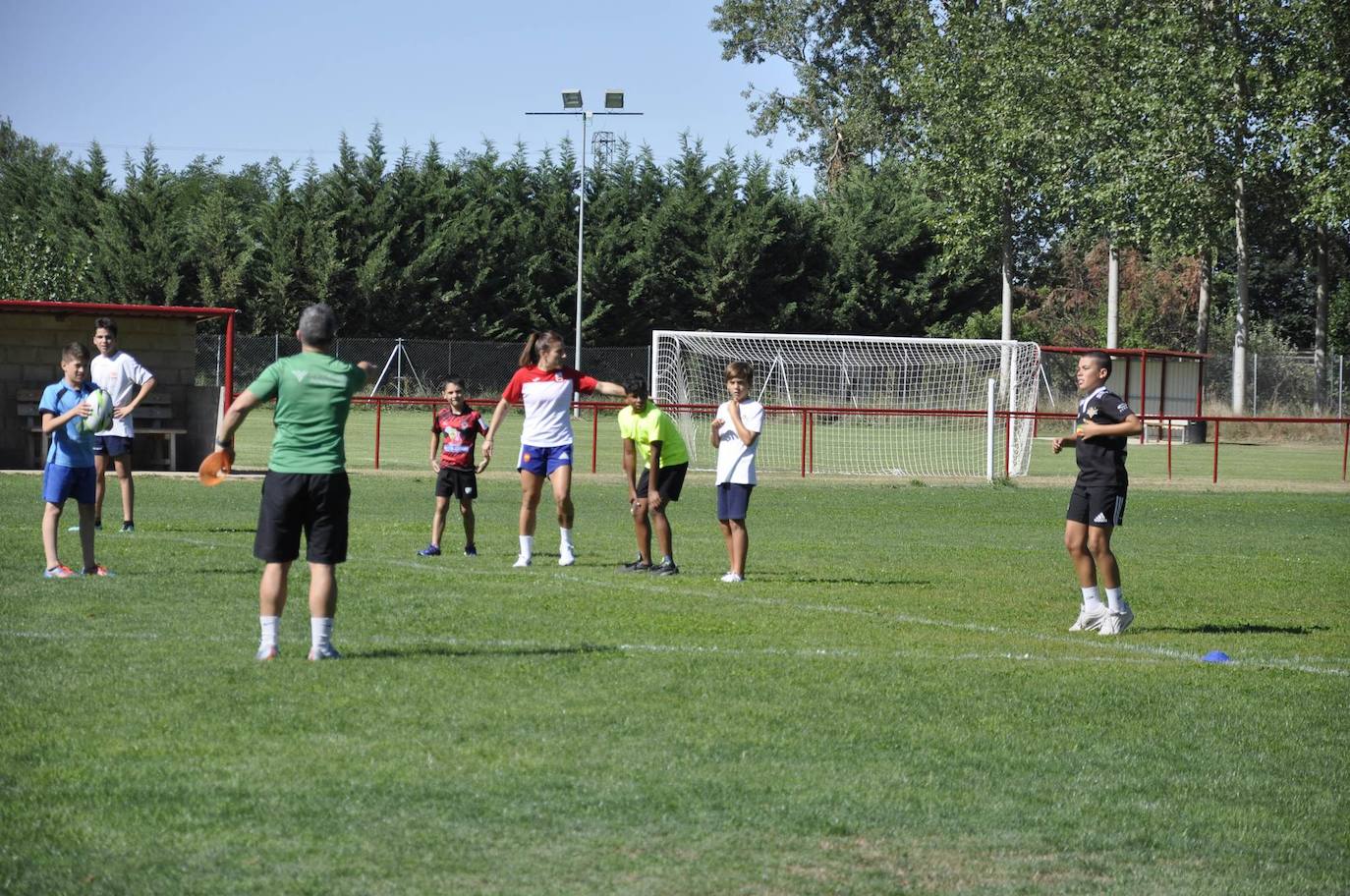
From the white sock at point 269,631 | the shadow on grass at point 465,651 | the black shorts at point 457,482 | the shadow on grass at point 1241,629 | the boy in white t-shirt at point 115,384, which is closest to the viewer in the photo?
the white sock at point 269,631

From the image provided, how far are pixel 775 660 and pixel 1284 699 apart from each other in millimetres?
2540

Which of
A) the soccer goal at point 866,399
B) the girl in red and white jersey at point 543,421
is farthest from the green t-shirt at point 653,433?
the soccer goal at point 866,399

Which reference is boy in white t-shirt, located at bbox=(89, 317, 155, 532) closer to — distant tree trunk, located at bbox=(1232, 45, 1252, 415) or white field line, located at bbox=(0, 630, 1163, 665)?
white field line, located at bbox=(0, 630, 1163, 665)

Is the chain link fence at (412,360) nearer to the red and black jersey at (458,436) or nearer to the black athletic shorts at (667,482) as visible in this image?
the red and black jersey at (458,436)

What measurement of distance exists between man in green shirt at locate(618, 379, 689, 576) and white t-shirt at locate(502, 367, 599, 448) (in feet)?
1.47

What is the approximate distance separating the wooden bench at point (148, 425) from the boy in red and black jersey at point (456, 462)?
1135 cm

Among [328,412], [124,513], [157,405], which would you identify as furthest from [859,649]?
[157,405]

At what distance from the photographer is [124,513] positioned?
1467 centimetres

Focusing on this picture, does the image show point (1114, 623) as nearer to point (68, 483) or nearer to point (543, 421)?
point (543, 421)

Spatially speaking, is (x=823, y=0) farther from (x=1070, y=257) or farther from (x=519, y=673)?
(x=519, y=673)

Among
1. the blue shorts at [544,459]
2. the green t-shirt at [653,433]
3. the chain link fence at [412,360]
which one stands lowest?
the blue shorts at [544,459]

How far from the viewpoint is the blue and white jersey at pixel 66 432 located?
10.9 meters

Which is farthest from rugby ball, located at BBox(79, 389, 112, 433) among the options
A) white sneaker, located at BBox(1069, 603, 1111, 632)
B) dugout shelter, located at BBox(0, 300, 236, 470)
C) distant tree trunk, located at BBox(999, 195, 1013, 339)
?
distant tree trunk, located at BBox(999, 195, 1013, 339)

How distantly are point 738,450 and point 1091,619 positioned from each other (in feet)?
9.70
